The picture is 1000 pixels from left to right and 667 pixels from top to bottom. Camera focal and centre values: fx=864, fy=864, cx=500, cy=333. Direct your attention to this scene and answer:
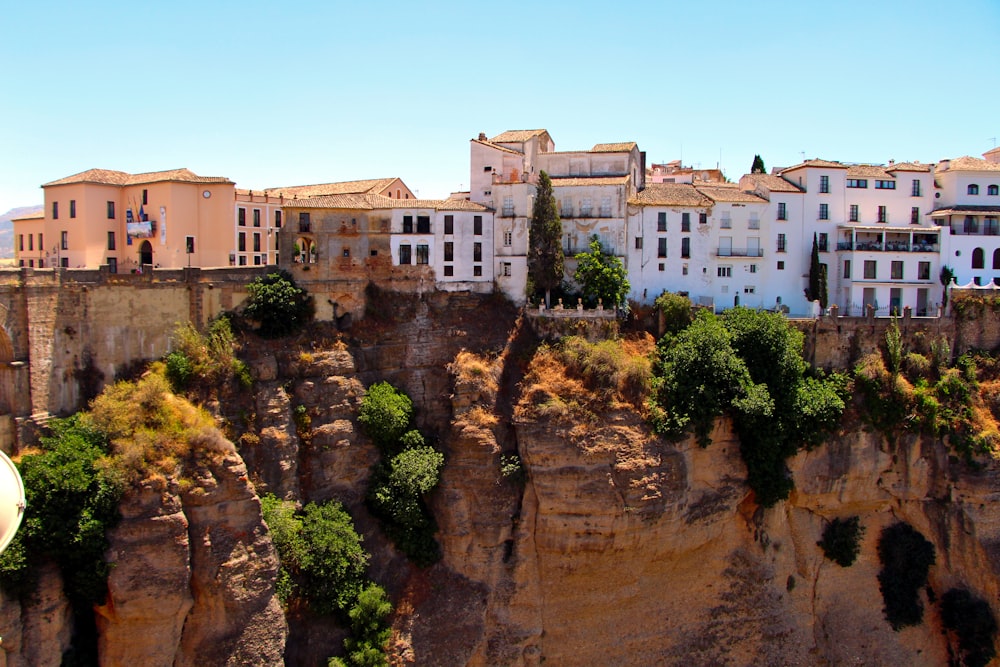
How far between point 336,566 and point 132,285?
10751 mm

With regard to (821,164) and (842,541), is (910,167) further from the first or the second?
(842,541)

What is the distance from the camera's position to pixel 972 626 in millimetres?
29266

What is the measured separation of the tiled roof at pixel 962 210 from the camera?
3491 cm

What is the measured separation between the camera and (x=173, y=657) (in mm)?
22734

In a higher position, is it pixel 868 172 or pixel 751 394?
pixel 868 172

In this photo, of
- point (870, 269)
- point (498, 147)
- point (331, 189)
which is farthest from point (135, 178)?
point (870, 269)

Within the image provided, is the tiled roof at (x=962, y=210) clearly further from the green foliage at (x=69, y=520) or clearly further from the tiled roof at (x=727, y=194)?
the green foliage at (x=69, y=520)

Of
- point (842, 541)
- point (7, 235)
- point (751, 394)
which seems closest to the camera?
point (751, 394)

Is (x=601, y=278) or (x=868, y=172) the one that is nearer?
(x=601, y=278)

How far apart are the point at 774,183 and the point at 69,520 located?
27.9 meters

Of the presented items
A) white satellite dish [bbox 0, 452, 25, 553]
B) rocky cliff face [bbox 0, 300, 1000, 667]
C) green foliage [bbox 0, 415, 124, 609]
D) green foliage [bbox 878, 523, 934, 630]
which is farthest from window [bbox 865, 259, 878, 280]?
white satellite dish [bbox 0, 452, 25, 553]

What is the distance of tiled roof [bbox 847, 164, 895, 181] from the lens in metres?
35.6

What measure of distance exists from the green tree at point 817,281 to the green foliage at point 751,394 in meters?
Answer: 4.61

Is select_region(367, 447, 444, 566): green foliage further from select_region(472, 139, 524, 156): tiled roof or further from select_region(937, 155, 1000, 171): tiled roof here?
select_region(937, 155, 1000, 171): tiled roof
